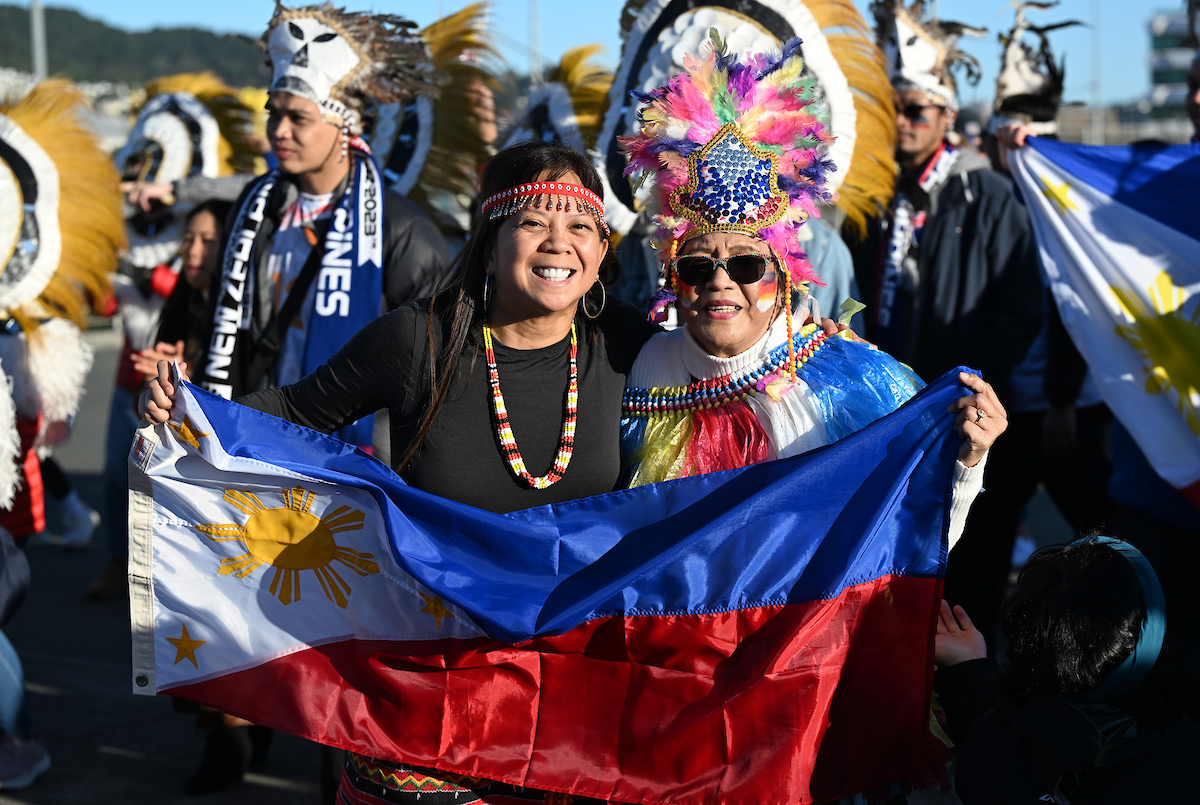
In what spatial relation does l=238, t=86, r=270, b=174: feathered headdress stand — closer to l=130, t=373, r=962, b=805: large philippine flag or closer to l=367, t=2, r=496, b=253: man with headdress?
l=367, t=2, r=496, b=253: man with headdress

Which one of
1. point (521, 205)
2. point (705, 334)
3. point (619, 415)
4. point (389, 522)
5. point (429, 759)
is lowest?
point (429, 759)

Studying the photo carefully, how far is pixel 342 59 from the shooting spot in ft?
12.9

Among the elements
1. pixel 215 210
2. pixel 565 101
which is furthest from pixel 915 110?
pixel 215 210

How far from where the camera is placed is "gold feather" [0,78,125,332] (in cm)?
407

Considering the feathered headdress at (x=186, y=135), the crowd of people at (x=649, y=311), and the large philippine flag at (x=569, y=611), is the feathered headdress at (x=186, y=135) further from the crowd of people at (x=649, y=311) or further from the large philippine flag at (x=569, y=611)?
the large philippine flag at (x=569, y=611)

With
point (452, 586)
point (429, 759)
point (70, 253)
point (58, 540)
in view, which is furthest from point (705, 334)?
point (58, 540)

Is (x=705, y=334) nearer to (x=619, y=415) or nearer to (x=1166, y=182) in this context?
(x=619, y=415)

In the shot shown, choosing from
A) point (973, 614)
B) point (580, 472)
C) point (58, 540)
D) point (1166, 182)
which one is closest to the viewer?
point (580, 472)

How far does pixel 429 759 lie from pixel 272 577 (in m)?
0.54

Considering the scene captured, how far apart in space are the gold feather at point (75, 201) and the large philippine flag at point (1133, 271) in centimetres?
333

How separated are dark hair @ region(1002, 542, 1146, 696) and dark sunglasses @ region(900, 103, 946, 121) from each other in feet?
9.03

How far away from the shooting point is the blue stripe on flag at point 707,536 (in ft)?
7.29

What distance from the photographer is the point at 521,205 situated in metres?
2.42

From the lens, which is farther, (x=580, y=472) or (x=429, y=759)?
(x=580, y=472)
